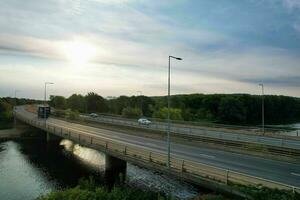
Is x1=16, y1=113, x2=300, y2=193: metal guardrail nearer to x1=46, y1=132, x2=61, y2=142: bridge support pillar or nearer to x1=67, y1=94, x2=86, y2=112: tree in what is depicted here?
x1=46, y1=132, x2=61, y2=142: bridge support pillar

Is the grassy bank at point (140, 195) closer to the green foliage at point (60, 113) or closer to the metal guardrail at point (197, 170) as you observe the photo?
the metal guardrail at point (197, 170)

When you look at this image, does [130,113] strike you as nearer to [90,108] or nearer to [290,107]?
[90,108]

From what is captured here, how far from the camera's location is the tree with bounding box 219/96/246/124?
13538 centimetres

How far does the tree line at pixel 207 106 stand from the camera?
129 metres

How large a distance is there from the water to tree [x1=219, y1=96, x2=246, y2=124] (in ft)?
257

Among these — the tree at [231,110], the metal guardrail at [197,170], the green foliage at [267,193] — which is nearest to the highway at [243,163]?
the metal guardrail at [197,170]

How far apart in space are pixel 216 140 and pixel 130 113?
212 feet

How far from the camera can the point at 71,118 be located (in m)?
103

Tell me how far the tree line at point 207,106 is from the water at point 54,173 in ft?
178

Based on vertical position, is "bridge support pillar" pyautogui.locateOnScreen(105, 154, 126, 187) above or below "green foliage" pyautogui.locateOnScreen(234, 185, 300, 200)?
below

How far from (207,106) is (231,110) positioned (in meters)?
13.8

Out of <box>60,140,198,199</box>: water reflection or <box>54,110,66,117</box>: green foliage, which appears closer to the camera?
<box>60,140,198,199</box>: water reflection

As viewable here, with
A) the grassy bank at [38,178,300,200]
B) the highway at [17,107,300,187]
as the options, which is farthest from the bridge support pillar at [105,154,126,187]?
the grassy bank at [38,178,300,200]

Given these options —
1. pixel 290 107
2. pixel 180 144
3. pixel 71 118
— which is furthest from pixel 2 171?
pixel 290 107
